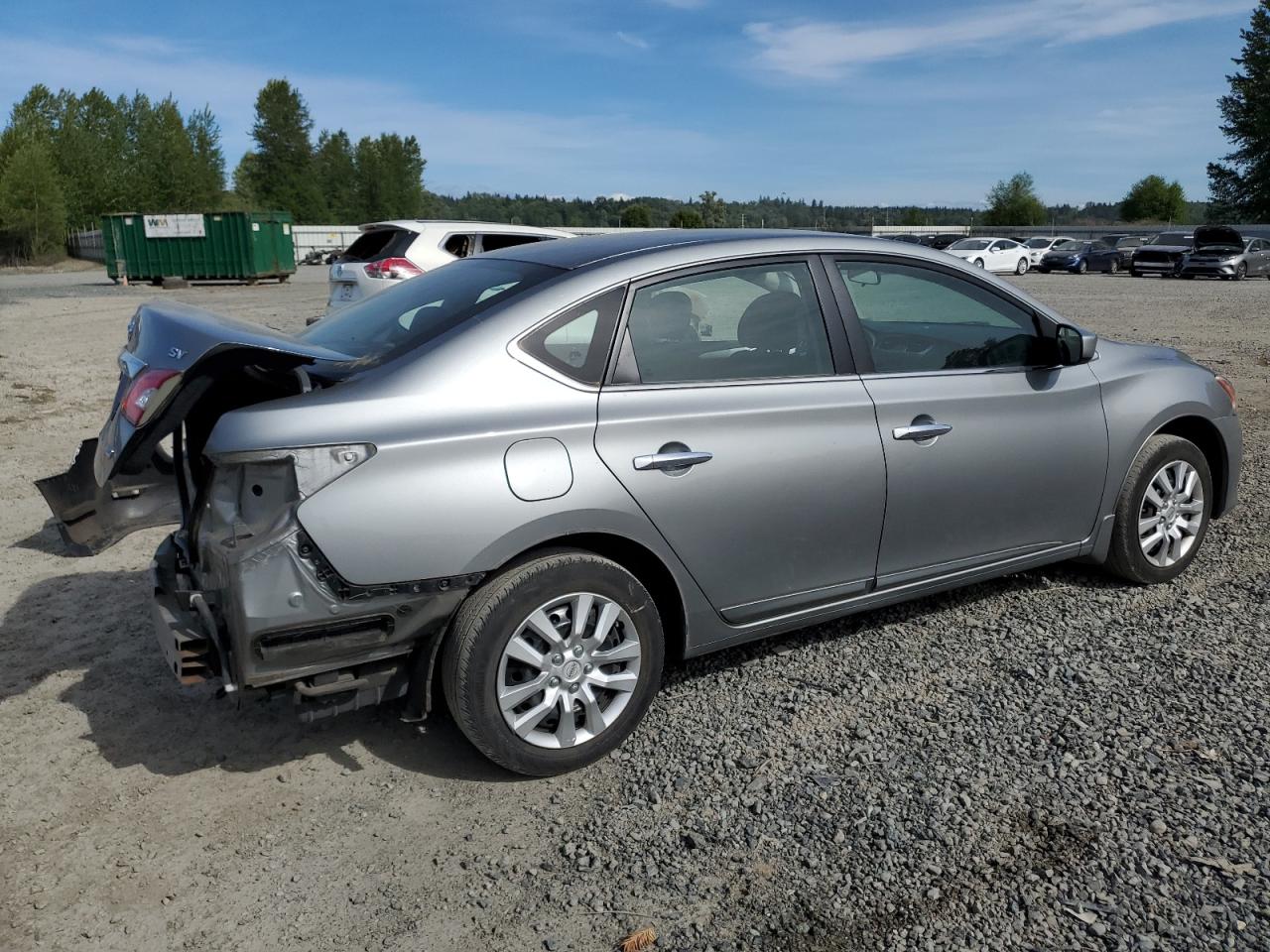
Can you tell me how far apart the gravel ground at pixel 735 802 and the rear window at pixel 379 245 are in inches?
317

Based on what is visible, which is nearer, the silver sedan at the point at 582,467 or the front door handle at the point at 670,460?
the silver sedan at the point at 582,467

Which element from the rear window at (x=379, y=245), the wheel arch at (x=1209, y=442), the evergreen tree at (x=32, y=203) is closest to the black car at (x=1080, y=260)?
the rear window at (x=379, y=245)

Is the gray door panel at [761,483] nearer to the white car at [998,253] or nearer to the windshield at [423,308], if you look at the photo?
the windshield at [423,308]

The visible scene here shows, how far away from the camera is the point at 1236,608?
4605 millimetres

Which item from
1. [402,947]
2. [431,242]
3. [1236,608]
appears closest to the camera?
[402,947]

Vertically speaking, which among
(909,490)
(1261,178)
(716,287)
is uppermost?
(1261,178)

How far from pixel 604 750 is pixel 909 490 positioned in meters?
1.51

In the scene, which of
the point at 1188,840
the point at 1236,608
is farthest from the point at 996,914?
the point at 1236,608

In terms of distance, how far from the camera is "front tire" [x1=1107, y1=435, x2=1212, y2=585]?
4.69m

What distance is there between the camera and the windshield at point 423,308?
136 inches

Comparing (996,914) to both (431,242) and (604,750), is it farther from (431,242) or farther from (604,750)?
(431,242)

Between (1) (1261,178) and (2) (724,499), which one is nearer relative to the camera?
(2) (724,499)

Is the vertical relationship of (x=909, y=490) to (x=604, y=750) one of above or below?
above

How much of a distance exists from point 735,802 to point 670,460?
109 centimetres
